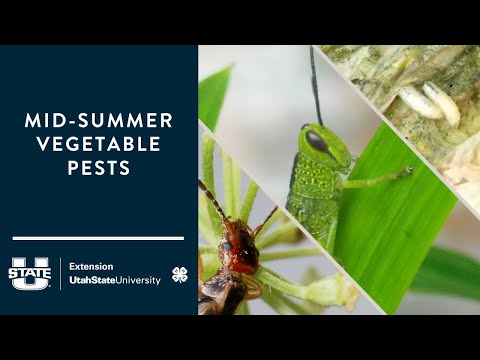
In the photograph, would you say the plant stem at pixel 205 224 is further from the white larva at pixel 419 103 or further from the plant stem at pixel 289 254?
the white larva at pixel 419 103

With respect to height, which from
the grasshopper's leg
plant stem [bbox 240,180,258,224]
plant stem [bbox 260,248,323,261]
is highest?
the grasshopper's leg

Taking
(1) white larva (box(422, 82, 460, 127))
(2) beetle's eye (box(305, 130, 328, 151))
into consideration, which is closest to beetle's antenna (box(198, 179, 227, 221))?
(2) beetle's eye (box(305, 130, 328, 151))

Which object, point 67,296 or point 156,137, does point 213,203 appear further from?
point 67,296

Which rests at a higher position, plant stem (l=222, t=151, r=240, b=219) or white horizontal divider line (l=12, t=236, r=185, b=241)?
plant stem (l=222, t=151, r=240, b=219)

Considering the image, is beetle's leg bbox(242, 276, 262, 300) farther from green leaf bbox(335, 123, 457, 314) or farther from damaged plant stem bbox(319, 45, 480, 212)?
damaged plant stem bbox(319, 45, 480, 212)

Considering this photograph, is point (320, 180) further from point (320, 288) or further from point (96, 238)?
point (96, 238)

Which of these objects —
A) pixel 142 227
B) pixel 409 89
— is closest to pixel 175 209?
pixel 142 227
